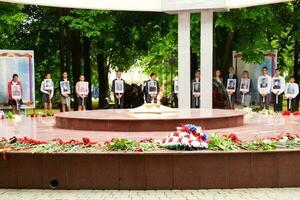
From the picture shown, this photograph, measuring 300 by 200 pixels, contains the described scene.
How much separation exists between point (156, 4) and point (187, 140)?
10.6m

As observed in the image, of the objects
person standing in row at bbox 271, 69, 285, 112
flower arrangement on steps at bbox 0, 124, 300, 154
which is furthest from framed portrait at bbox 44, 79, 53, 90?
flower arrangement on steps at bbox 0, 124, 300, 154

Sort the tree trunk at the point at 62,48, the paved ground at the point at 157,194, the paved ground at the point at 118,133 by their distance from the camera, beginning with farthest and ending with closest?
the tree trunk at the point at 62,48 → the paved ground at the point at 118,133 → the paved ground at the point at 157,194

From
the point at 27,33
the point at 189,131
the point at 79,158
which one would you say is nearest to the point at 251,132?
the point at 189,131

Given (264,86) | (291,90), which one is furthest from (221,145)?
(291,90)

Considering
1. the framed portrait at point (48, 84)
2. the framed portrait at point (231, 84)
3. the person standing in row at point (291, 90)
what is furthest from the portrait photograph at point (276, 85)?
the framed portrait at point (48, 84)

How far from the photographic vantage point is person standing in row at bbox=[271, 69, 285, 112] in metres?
19.0

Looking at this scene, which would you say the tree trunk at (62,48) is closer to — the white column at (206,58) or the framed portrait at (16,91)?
the framed portrait at (16,91)

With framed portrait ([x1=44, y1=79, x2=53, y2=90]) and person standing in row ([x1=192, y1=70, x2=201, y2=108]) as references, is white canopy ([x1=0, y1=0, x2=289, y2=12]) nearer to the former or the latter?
person standing in row ([x1=192, y1=70, x2=201, y2=108])

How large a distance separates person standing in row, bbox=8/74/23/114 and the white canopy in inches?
128

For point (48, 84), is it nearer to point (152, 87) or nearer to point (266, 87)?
point (152, 87)

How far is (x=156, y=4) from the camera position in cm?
1773

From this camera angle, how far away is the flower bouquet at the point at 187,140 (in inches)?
309

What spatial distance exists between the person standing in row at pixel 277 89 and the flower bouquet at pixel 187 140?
11555 mm

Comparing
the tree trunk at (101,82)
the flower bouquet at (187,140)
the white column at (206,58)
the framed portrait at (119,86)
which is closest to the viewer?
the flower bouquet at (187,140)
